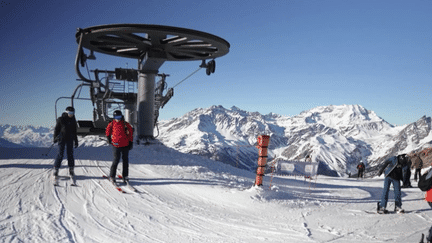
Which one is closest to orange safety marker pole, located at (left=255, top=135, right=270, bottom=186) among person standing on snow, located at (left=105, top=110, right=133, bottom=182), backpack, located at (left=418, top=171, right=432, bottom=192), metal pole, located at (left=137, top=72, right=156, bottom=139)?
person standing on snow, located at (left=105, top=110, right=133, bottom=182)

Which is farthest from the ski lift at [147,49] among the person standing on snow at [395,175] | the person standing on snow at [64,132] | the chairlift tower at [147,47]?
the person standing on snow at [395,175]

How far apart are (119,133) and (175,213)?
2.99 m

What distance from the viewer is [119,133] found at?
813 centimetres

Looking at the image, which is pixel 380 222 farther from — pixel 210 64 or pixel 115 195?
pixel 210 64

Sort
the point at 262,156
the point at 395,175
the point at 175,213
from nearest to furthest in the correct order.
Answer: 1. the point at 175,213
2. the point at 395,175
3. the point at 262,156

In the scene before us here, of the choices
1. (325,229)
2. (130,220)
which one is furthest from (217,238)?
(325,229)

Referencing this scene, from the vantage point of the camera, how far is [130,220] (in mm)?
5719

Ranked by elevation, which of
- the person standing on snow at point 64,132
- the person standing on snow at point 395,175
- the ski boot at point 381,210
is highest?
the person standing on snow at point 64,132

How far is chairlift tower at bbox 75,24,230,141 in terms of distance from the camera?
37.6 feet

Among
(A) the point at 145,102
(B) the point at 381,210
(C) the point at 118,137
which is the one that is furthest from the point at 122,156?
(A) the point at 145,102

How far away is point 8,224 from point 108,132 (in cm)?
355

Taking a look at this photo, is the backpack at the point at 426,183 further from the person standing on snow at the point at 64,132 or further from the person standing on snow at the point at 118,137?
the person standing on snow at the point at 64,132

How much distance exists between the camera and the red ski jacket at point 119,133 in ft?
26.6

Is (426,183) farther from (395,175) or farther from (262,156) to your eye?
(262,156)
